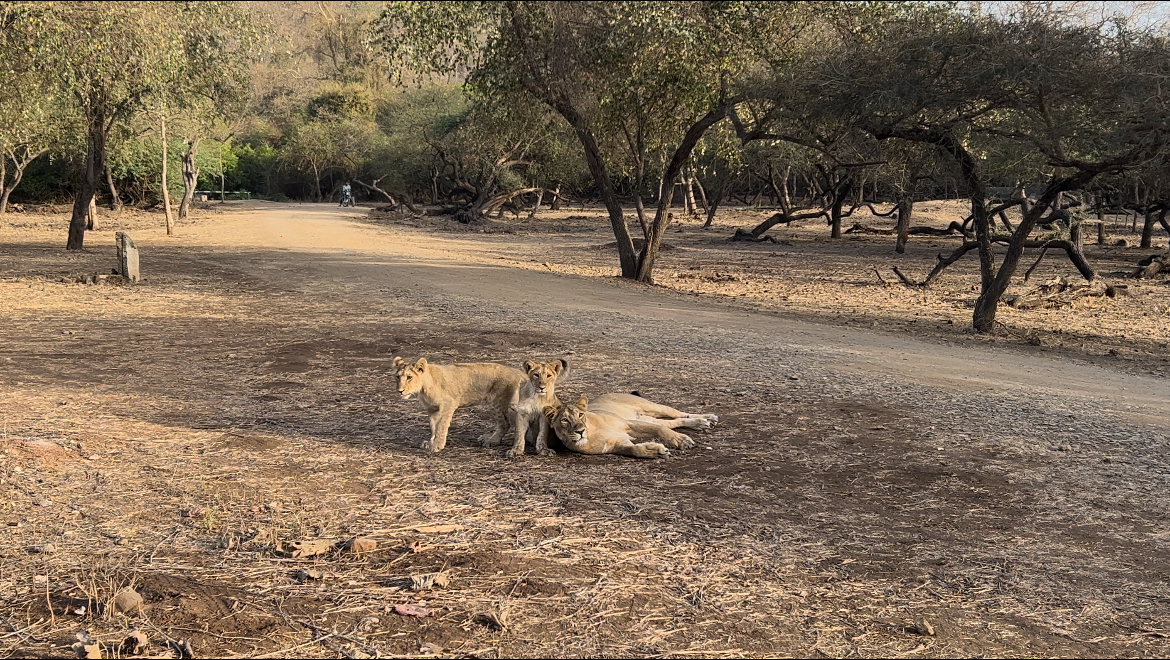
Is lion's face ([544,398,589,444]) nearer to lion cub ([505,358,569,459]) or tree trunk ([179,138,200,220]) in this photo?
lion cub ([505,358,569,459])

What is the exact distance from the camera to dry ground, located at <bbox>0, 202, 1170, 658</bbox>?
3.70 metres

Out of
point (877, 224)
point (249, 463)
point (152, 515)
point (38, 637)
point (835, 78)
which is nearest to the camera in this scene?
point (38, 637)

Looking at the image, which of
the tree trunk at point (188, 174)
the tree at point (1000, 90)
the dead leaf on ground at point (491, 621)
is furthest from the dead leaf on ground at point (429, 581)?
the tree trunk at point (188, 174)

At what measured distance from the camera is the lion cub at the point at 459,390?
608 centimetres

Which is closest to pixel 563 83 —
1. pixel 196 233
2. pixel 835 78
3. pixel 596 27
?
pixel 596 27

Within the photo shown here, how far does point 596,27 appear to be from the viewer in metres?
17.5

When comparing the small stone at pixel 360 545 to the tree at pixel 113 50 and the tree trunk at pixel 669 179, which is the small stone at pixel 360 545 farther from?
the tree trunk at pixel 669 179

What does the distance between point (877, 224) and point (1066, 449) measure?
38311mm

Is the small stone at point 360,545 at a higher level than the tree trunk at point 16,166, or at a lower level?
lower

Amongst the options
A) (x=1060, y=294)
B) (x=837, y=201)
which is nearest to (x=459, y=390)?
(x=1060, y=294)

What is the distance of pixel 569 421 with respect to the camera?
19.5ft

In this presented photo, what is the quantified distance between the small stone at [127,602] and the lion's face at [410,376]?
93.2 inches

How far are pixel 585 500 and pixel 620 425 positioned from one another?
116 cm

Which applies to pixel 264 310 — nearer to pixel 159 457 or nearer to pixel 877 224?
pixel 159 457
